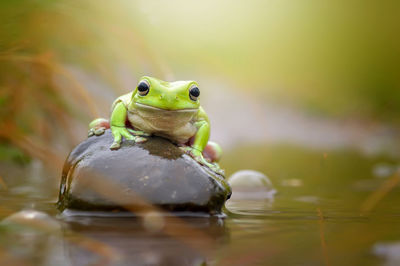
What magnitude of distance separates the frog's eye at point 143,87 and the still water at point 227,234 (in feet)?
2.27

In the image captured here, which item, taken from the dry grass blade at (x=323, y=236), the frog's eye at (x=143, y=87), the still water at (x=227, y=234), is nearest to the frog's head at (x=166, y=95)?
the frog's eye at (x=143, y=87)

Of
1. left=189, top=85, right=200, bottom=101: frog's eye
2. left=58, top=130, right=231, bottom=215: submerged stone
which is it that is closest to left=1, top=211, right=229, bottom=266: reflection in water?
left=58, top=130, right=231, bottom=215: submerged stone

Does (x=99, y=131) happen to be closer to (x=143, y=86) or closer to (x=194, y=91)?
(x=143, y=86)

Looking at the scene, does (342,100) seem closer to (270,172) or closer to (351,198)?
(270,172)

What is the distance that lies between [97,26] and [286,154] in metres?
5.01

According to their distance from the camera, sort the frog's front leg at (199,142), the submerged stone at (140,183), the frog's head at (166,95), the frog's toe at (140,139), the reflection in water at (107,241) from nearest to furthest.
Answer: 1. the reflection in water at (107,241)
2. the submerged stone at (140,183)
3. the frog's head at (166,95)
4. the frog's toe at (140,139)
5. the frog's front leg at (199,142)

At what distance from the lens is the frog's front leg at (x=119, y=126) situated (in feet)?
10.0

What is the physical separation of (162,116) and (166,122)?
7cm

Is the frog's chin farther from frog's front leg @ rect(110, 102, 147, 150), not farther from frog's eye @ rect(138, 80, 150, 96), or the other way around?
frog's front leg @ rect(110, 102, 147, 150)

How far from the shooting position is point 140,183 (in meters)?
2.78

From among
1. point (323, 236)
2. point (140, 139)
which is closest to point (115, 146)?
point (140, 139)

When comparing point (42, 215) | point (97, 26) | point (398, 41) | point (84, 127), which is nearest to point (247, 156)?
A: point (398, 41)

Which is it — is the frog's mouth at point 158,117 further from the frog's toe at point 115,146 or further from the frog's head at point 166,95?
the frog's toe at point 115,146

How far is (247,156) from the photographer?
754 cm
